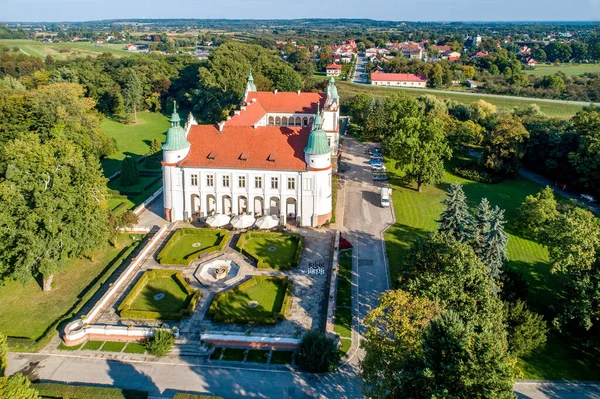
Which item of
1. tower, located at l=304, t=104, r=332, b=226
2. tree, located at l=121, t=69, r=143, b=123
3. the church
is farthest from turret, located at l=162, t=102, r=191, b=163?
tree, located at l=121, t=69, r=143, b=123

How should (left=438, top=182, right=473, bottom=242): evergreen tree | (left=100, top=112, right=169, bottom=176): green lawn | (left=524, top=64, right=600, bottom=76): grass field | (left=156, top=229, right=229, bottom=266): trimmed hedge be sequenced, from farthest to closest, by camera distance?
(left=524, top=64, right=600, bottom=76): grass field
(left=100, top=112, right=169, bottom=176): green lawn
(left=156, top=229, right=229, bottom=266): trimmed hedge
(left=438, top=182, right=473, bottom=242): evergreen tree

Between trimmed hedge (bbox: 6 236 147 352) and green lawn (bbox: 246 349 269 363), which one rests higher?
trimmed hedge (bbox: 6 236 147 352)

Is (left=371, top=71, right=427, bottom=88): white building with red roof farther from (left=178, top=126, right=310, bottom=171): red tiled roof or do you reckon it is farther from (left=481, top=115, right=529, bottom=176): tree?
(left=178, top=126, right=310, bottom=171): red tiled roof

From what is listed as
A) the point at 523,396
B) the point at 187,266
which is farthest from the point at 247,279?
the point at 523,396

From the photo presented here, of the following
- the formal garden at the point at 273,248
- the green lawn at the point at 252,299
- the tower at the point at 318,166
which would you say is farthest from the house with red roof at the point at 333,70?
the green lawn at the point at 252,299

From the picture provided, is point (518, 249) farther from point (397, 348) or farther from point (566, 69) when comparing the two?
point (566, 69)

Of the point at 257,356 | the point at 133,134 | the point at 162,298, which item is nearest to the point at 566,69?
the point at 133,134

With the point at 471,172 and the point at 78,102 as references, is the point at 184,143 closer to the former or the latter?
the point at 78,102
